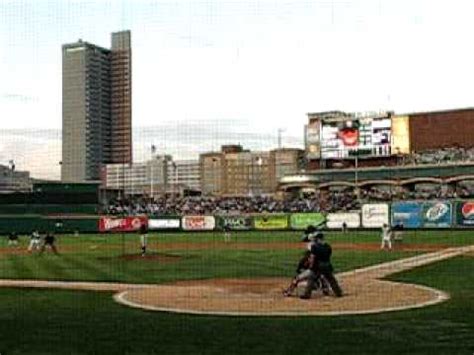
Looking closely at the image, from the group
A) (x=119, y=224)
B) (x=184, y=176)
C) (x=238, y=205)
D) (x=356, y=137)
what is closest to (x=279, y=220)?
(x=119, y=224)

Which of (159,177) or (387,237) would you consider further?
(159,177)

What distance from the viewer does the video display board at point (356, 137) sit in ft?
235

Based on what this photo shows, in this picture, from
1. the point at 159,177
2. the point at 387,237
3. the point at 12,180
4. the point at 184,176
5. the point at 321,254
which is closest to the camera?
the point at 321,254

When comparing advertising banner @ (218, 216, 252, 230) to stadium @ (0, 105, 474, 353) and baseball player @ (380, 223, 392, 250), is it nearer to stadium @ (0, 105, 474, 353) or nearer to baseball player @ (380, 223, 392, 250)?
stadium @ (0, 105, 474, 353)

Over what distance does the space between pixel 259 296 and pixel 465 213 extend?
117ft

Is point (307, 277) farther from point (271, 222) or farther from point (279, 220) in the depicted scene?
point (271, 222)

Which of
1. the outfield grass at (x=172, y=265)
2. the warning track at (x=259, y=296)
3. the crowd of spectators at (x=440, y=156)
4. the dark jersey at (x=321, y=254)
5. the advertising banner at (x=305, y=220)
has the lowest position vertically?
the outfield grass at (x=172, y=265)

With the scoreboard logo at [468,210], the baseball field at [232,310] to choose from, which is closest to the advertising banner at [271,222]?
the scoreboard logo at [468,210]

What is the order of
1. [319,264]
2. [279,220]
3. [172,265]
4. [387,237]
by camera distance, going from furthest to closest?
[279,220]
[387,237]
[172,265]
[319,264]

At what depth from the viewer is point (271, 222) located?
184 ft

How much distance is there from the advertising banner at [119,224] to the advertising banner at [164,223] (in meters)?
1.17

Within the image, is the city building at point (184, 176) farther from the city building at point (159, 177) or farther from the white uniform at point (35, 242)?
the white uniform at point (35, 242)

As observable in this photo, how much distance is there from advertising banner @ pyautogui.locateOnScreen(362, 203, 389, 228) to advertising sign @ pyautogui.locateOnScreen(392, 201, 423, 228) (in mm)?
Answer: 614

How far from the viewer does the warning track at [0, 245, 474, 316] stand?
1312cm
